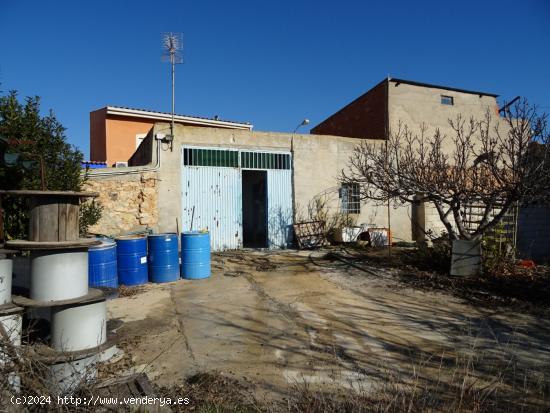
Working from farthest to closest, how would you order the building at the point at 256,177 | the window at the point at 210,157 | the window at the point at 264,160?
the window at the point at 264,160
the window at the point at 210,157
the building at the point at 256,177

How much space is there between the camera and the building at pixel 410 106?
46.5ft

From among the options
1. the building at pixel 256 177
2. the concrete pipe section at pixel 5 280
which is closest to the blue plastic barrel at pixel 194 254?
the building at pixel 256 177

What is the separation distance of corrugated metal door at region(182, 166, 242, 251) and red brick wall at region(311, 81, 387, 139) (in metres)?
7.15

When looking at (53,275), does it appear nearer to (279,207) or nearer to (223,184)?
(223,184)

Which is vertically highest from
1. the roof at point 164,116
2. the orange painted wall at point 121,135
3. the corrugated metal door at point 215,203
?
the roof at point 164,116

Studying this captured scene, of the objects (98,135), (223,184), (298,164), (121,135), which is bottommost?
(223,184)

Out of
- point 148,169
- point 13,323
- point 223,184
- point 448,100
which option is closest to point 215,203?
point 223,184

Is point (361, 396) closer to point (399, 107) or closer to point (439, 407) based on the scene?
point (439, 407)

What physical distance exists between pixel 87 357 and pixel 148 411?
3.49ft

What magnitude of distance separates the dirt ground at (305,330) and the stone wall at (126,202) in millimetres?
3231

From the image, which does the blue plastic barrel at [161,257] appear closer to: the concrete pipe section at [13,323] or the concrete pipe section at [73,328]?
the concrete pipe section at [73,328]

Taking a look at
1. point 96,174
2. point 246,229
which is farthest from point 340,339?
point 246,229

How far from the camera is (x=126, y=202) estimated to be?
9.35 metres

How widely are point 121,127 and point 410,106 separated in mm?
13935
